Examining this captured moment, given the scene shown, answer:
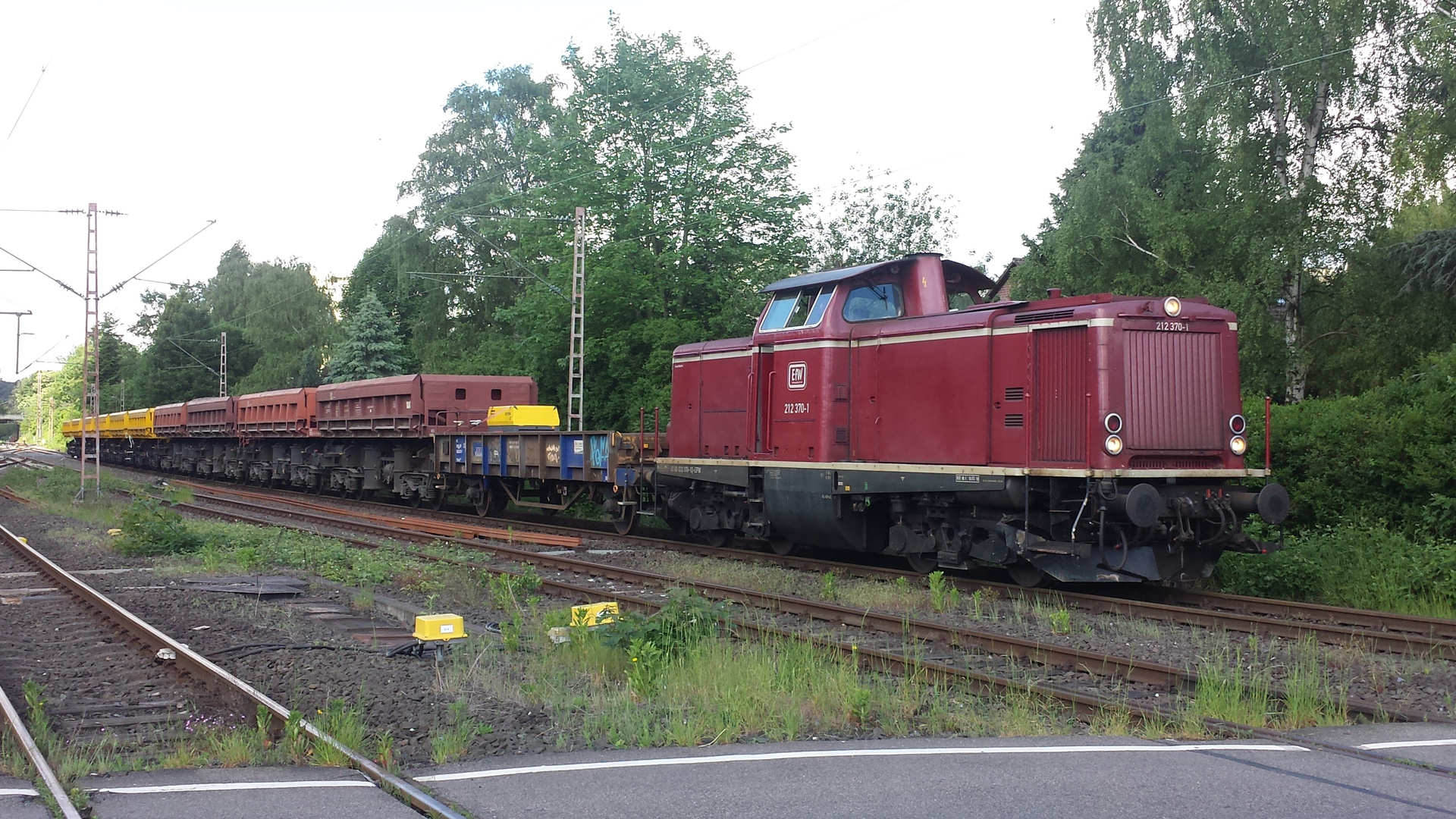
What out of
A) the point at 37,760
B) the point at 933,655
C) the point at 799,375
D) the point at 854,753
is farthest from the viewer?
the point at 799,375

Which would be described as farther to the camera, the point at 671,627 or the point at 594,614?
the point at 594,614

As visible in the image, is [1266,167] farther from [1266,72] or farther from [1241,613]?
[1241,613]

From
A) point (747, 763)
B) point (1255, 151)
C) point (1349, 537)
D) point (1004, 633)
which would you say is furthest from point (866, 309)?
point (1255, 151)

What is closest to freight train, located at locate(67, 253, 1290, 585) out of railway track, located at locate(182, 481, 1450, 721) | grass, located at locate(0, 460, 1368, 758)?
grass, located at locate(0, 460, 1368, 758)

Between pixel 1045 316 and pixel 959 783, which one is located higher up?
pixel 1045 316

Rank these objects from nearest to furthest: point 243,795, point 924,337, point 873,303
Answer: point 243,795, point 924,337, point 873,303

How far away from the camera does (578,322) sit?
26.8 metres

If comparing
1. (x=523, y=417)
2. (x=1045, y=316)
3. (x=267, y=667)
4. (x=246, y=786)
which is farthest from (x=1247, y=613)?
(x=523, y=417)

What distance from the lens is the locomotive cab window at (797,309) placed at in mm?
13000

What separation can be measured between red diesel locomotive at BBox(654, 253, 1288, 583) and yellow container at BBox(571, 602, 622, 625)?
158 inches

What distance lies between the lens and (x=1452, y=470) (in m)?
11.3

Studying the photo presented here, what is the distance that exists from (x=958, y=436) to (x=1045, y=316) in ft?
5.32

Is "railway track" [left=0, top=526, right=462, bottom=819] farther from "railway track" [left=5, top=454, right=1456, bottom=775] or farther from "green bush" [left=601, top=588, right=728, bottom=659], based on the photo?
"railway track" [left=5, top=454, right=1456, bottom=775]

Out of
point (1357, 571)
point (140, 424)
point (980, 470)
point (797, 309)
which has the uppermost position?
point (797, 309)
